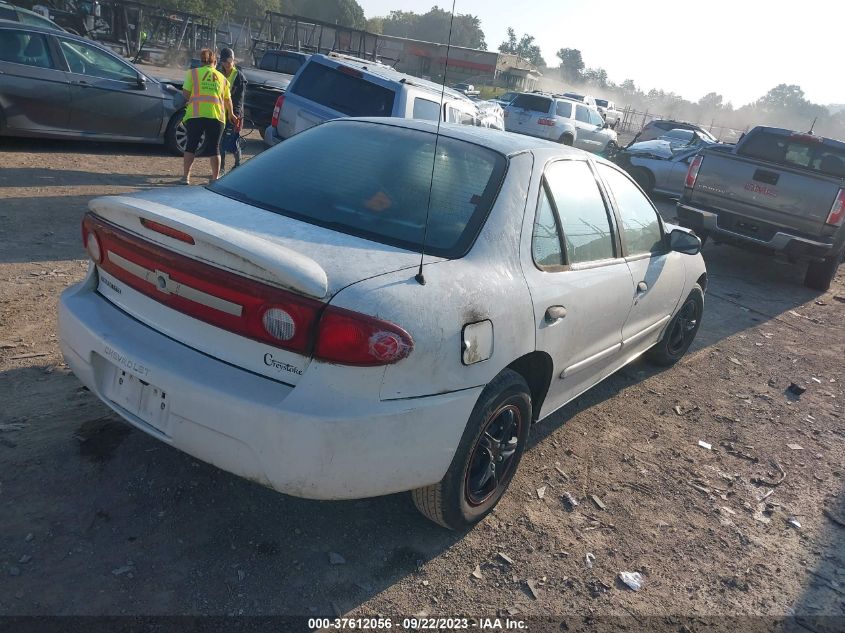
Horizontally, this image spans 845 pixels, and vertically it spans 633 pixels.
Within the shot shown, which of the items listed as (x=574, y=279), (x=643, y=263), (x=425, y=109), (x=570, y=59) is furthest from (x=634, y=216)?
(x=570, y=59)

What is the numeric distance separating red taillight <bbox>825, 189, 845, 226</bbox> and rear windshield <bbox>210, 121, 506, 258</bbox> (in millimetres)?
6877

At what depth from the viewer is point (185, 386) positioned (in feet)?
7.83

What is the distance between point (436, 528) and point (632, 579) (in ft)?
2.95

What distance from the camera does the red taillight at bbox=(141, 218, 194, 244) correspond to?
244 centimetres

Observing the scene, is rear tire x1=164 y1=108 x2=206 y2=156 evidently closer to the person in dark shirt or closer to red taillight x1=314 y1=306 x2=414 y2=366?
the person in dark shirt

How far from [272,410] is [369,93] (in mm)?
6778

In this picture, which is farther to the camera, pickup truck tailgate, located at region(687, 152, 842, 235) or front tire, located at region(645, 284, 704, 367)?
pickup truck tailgate, located at region(687, 152, 842, 235)

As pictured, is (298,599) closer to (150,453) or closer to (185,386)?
(185,386)

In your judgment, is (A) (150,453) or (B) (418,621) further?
(A) (150,453)

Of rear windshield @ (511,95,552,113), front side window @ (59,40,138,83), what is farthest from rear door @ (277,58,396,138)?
rear windshield @ (511,95,552,113)

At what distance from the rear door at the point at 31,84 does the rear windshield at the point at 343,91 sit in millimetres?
3069

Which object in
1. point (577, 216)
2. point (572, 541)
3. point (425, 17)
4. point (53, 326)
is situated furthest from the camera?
point (425, 17)

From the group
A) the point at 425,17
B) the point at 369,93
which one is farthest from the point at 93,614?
the point at 425,17

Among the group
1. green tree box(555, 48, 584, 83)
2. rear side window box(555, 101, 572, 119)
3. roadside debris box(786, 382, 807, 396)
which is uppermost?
green tree box(555, 48, 584, 83)
